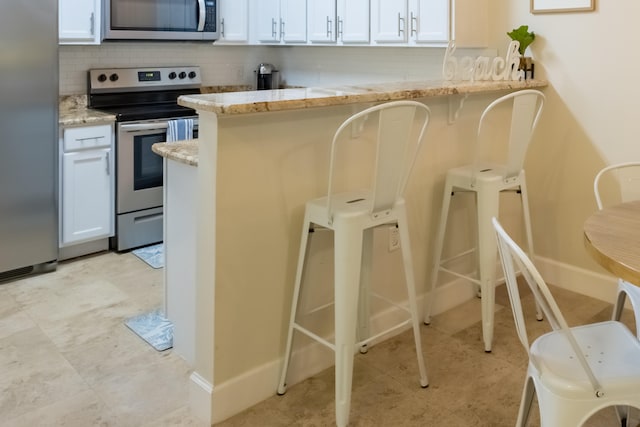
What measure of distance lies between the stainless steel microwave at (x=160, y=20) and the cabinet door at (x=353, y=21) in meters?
0.98

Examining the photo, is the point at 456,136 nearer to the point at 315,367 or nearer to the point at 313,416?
the point at 315,367

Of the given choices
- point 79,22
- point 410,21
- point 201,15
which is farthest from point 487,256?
point 79,22

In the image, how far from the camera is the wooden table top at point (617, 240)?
1.49m

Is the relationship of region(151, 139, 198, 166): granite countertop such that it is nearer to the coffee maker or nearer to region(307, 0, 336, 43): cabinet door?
region(307, 0, 336, 43): cabinet door

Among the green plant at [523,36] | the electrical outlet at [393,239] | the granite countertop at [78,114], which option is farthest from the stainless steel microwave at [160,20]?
the electrical outlet at [393,239]

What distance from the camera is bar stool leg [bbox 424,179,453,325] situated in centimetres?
285

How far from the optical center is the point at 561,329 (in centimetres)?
151

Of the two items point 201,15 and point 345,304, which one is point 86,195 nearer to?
point 201,15

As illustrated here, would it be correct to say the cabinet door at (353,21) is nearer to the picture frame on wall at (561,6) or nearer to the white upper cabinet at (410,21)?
the white upper cabinet at (410,21)

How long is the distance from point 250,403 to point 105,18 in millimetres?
2664

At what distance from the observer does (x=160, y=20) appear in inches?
159

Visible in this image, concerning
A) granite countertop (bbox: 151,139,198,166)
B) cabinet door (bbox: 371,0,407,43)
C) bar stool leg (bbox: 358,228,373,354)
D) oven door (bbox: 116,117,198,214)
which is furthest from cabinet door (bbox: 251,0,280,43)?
bar stool leg (bbox: 358,228,373,354)

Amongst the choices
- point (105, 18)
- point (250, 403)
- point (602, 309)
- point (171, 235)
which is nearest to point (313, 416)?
point (250, 403)

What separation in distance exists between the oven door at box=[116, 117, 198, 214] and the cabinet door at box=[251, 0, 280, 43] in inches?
46.2
